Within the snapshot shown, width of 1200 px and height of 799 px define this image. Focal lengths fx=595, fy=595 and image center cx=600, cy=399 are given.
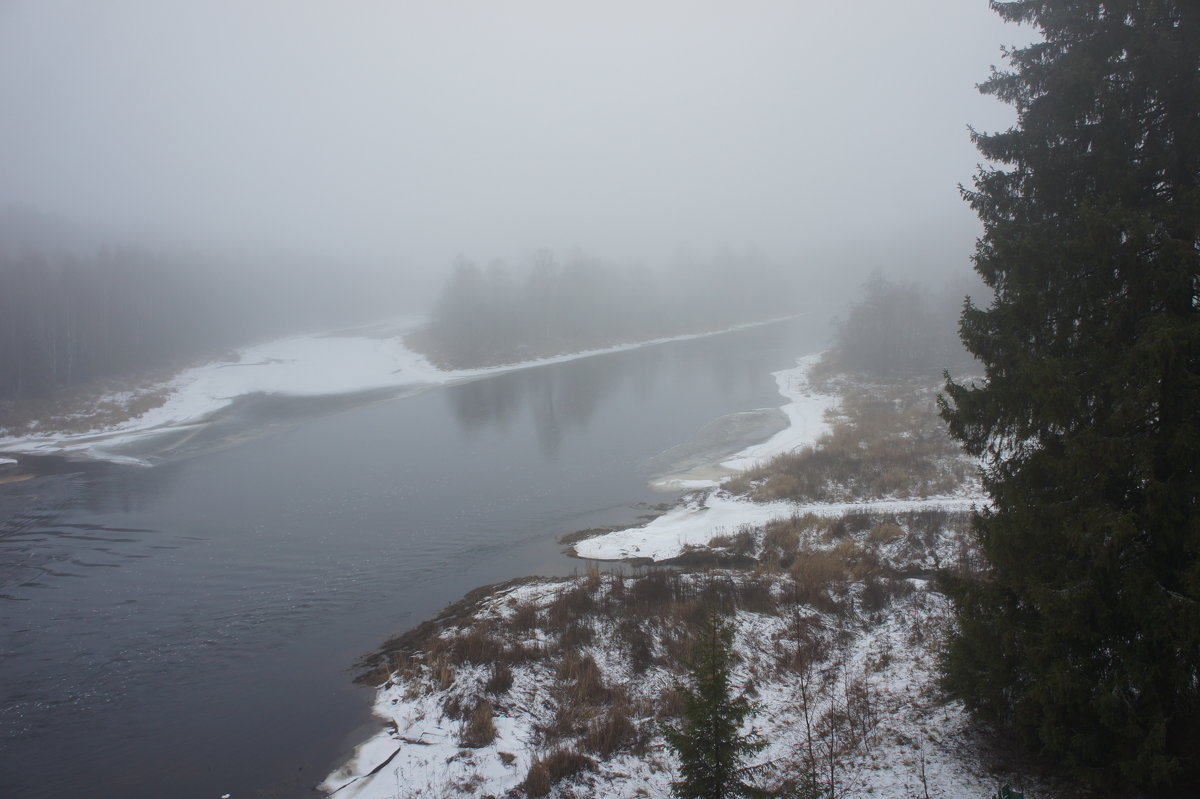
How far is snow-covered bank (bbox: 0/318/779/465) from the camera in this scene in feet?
127

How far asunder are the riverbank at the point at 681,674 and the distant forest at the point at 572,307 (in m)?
53.7

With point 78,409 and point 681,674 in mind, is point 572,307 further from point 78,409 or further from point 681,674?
point 681,674

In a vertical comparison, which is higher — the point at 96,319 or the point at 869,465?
the point at 96,319

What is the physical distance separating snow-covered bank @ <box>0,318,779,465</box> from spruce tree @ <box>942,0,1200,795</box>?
3997 centimetres

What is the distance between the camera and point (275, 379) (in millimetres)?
60188

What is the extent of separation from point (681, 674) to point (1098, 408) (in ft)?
26.1

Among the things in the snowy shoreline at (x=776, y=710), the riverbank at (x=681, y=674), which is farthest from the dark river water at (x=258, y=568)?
the riverbank at (x=681, y=674)

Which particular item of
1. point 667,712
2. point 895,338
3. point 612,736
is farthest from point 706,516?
point 895,338

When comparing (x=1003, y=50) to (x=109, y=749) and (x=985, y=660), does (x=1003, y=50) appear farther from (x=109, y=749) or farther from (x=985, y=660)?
(x=109, y=749)

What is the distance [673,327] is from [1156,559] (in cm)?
9025

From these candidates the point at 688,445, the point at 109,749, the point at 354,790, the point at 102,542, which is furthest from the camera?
the point at 688,445

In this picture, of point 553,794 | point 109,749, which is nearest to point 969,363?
point 553,794

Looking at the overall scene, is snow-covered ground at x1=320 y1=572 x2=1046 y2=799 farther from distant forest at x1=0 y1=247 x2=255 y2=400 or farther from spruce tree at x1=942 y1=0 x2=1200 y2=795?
distant forest at x1=0 y1=247 x2=255 y2=400

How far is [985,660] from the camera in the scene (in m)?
6.58
